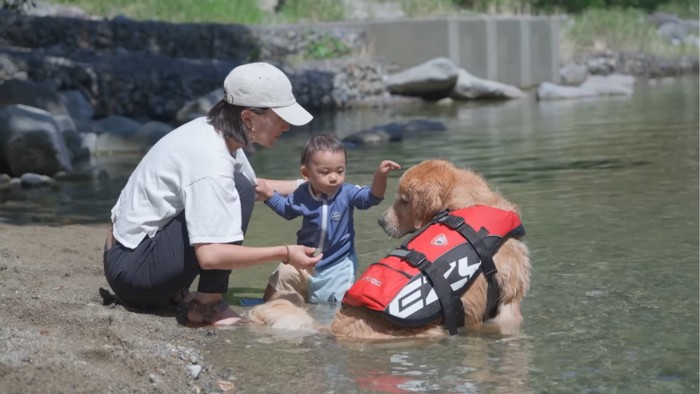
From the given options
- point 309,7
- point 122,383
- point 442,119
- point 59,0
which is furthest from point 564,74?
point 122,383

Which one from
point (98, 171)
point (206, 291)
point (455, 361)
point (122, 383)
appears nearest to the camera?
point (122, 383)

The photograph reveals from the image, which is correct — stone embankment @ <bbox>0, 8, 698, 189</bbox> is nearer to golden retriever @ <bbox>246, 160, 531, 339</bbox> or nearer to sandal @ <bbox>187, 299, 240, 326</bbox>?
sandal @ <bbox>187, 299, 240, 326</bbox>

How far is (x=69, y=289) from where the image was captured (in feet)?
20.9

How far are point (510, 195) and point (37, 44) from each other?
39.3 feet

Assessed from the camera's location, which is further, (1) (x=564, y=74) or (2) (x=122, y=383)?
(1) (x=564, y=74)

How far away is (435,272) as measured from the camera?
5410 millimetres

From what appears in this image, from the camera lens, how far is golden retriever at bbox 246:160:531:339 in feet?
18.0

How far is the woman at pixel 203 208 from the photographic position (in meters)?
5.40

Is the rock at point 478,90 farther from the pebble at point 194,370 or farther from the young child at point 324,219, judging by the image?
the pebble at point 194,370

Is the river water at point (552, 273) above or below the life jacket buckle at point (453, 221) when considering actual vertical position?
below

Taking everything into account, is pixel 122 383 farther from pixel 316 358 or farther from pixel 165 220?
pixel 165 220

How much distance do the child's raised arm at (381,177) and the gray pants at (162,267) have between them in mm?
724

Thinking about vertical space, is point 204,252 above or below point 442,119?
above

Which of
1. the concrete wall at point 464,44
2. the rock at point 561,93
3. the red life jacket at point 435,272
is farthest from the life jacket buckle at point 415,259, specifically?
the concrete wall at point 464,44
